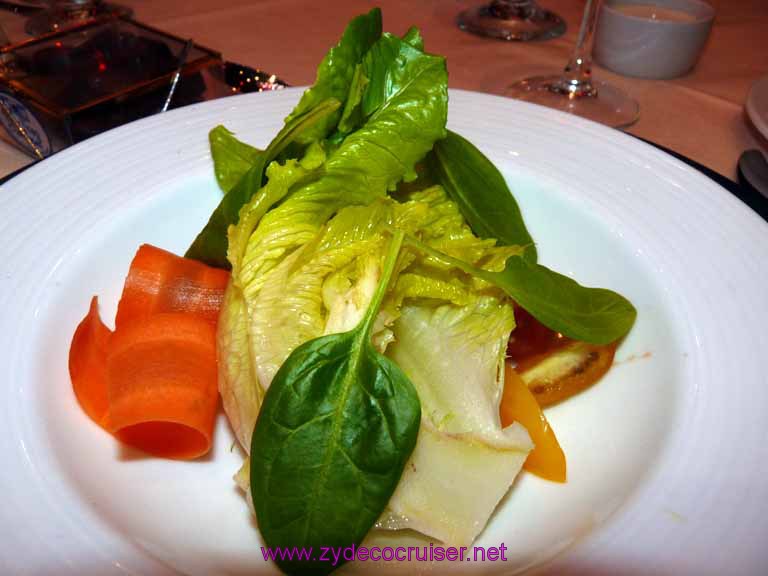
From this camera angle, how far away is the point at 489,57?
104 inches

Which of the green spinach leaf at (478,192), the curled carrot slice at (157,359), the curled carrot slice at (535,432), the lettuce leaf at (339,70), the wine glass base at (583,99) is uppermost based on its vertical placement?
the lettuce leaf at (339,70)

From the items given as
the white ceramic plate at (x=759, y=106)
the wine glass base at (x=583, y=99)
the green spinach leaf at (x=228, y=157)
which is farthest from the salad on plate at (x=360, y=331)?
the wine glass base at (x=583, y=99)

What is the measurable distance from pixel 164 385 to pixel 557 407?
2.59 ft

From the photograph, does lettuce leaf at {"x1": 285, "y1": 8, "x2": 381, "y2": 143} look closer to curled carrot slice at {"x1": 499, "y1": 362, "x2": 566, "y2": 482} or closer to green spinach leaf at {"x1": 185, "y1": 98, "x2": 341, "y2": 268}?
green spinach leaf at {"x1": 185, "y1": 98, "x2": 341, "y2": 268}

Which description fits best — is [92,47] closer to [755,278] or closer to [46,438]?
[46,438]

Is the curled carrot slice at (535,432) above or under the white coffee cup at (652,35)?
under

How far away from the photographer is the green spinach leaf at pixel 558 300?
42.3 inches

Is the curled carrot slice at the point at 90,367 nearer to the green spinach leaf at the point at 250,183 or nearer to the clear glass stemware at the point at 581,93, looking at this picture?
the green spinach leaf at the point at 250,183

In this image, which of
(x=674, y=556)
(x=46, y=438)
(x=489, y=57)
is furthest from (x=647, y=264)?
(x=489, y=57)

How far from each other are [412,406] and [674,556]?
1.30 feet

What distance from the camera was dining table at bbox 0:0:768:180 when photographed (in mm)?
2158

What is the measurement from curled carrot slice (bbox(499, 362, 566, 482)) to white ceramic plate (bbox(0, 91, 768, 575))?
3 centimetres

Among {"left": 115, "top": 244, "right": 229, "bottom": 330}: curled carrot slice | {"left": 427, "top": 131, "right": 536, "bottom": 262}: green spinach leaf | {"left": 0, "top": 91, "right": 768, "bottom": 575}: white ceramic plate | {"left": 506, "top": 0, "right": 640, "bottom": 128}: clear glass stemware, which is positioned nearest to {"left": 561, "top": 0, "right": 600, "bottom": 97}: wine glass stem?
{"left": 506, "top": 0, "right": 640, "bottom": 128}: clear glass stemware

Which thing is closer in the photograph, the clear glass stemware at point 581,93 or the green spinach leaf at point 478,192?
the green spinach leaf at point 478,192
